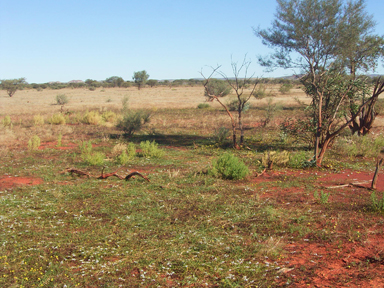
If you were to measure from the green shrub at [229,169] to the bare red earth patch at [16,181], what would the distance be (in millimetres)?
4503

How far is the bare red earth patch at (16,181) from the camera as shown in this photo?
819 cm

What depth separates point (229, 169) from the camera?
884cm

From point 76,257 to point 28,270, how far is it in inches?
24.7

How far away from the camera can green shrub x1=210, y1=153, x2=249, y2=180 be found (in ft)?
28.9

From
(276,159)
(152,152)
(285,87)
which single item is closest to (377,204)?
(276,159)

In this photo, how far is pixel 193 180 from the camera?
8672mm

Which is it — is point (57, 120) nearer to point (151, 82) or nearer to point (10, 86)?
point (10, 86)

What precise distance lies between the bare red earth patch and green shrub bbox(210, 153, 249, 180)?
14.8ft

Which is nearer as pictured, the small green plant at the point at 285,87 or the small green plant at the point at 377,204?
the small green plant at the point at 377,204

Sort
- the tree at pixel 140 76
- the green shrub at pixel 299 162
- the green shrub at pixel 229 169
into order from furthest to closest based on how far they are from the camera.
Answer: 1. the tree at pixel 140 76
2. the green shrub at pixel 299 162
3. the green shrub at pixel 229 169

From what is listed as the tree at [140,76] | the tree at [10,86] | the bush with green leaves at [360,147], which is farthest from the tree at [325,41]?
the tree at [140,76]

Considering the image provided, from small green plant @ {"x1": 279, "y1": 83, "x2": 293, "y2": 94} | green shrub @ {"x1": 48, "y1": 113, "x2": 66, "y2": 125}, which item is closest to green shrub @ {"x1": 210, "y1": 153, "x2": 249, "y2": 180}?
small green plant @ {"x1": 279, "y1": 83, "x2": 293, "y2": 94}

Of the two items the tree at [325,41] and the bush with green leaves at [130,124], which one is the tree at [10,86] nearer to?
the bush with green leaves at [130,124]

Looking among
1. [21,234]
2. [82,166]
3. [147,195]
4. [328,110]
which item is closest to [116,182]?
[147,195]
